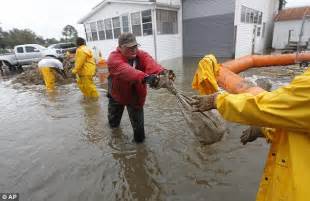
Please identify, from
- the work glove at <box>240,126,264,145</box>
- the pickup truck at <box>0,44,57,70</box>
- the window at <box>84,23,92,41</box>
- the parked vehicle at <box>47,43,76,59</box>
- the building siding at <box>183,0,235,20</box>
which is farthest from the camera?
the window at <box>84,23,92,41</box>

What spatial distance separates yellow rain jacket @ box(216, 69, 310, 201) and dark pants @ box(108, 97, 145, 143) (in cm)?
273

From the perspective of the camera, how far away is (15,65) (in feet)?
63.0

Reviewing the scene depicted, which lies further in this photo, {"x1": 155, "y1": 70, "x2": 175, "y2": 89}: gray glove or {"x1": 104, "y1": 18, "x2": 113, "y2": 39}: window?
{"x1": 104, "y1": 18, "x2": 113, "y2": 39}: window

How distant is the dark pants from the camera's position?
429 cm

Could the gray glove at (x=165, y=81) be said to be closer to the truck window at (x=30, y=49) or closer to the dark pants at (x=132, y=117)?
the dark pants at (x=132, y=117)

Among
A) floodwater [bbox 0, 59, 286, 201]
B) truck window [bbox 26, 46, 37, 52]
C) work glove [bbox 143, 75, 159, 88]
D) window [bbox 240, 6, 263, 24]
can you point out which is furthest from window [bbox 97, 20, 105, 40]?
work glove [bbox 143, 75, 159, 88]

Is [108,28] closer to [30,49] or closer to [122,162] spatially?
[30,49]

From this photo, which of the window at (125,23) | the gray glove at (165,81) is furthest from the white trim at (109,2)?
the gray glove at (165,81)

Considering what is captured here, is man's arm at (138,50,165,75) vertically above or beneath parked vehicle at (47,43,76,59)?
above

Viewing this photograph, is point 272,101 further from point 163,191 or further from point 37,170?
point 37,170

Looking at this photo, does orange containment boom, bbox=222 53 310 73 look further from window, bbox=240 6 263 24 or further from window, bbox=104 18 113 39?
window, bbox=104 18 113 39

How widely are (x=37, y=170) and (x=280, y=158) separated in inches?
147

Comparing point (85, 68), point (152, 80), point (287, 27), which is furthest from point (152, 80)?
point (287, 27)

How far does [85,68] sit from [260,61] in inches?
211
